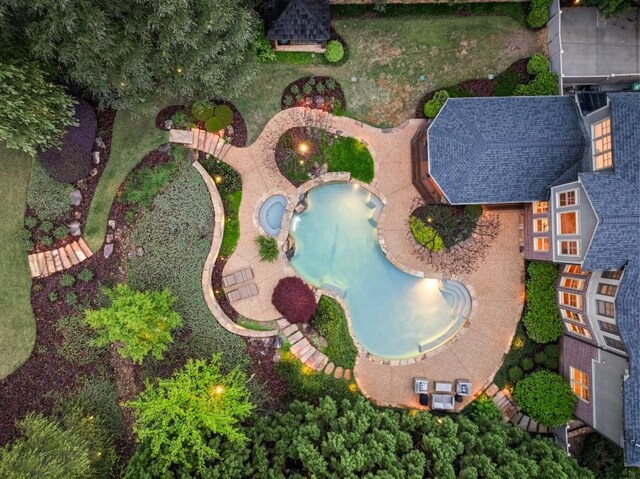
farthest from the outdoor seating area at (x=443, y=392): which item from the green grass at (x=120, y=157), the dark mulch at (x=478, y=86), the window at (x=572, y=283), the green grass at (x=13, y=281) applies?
the green grass at (x=13, y=281)

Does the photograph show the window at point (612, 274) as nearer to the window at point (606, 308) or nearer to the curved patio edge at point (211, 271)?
the window at point (606, 308)

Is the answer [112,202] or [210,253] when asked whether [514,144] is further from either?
[112,202]

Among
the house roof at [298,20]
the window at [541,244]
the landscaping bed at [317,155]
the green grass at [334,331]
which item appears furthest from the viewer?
the landscaping bed at [317,155]

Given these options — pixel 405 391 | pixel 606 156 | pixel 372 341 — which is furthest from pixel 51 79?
pixel 606 156

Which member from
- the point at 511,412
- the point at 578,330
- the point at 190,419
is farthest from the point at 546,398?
the point at 190,419

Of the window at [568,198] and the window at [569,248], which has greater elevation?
the window at [568,198]

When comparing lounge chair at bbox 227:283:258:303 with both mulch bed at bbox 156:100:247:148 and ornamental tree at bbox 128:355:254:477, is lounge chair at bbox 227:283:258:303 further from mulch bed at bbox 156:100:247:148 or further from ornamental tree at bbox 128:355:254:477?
mulch bed at bbox 156:100:247:148

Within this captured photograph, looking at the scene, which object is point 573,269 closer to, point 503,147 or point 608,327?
point 608,327
